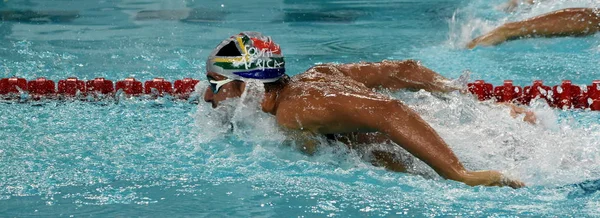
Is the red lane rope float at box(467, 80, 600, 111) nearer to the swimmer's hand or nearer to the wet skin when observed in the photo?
the wet skin

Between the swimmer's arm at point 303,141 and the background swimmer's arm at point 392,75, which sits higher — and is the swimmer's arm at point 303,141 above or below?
below

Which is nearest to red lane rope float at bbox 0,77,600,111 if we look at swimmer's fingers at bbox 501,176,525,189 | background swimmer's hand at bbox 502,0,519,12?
swimmer's fingers at bbox 501,176,525,189

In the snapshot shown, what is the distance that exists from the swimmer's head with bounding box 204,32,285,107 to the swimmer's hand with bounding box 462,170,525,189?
87 cm

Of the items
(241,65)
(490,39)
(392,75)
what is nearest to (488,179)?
(392,75)

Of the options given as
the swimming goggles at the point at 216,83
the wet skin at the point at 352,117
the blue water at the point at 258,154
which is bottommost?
the blue water at the point at 258,154

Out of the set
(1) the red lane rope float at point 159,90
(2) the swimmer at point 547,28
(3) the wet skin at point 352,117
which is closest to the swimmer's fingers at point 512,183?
(3) the wet skin at point 352,117

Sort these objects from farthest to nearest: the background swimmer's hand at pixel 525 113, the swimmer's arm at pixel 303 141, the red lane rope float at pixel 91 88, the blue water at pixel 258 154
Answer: the red lane rope float at pixel 91 88 → the background swimmer's hand at pixel 525 113 → the swimmer's arm at pixel 303 141 → the blue water at pixel 258 154

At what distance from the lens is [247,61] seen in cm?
330

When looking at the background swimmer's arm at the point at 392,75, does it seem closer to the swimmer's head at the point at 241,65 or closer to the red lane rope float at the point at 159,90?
the swimmer's head at the point at 241,65

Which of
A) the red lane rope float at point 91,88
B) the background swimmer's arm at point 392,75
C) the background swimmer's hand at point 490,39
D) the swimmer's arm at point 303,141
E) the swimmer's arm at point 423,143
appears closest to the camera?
the swimmer's arm at point 423,143

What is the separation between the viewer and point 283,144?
347 centimetres

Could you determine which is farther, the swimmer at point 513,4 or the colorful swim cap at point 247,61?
the swimmer at point 513,4

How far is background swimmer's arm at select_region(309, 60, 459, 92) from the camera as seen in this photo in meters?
3.67

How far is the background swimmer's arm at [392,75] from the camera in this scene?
3.67m
